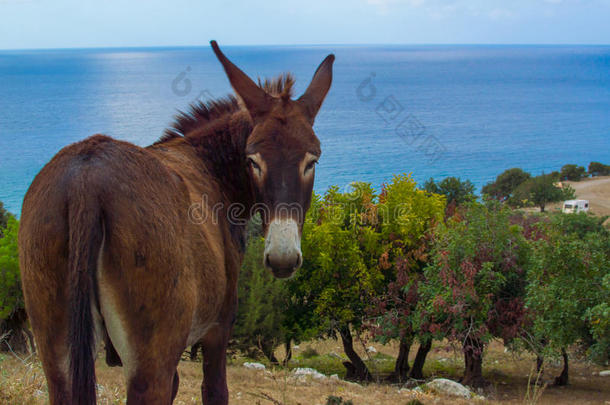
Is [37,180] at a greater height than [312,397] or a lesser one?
greater

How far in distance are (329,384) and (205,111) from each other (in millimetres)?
9182

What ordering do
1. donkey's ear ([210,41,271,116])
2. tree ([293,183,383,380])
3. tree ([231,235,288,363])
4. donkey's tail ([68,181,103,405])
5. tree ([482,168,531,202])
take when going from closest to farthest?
donkey's tail ([68,181,103,405]) → donkey's ear ([210,41,271,116]) → tree ([293,183,383,380]) → tree ([231,235,288,363]) → tree ([482,168,531,202])

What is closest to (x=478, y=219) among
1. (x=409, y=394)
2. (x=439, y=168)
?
(x=409, y=394)

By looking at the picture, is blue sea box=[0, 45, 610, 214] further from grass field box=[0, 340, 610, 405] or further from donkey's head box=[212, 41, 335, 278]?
donkey's head box=[212, 41, 335, 278]

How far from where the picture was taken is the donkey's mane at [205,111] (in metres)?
4.58

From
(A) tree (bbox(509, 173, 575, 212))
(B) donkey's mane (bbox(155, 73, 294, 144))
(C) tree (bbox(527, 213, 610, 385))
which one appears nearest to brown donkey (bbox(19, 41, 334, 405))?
(B) donkey's mane (bbox(155, 73, 294, 144))

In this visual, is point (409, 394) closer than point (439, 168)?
Yes

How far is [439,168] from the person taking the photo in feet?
298

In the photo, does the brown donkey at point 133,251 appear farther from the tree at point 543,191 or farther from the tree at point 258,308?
the tree at point 543,191

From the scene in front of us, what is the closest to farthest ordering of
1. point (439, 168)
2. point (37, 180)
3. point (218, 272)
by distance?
1. point (37, 180)
2. point (218, 272)
3. point (439, 168)

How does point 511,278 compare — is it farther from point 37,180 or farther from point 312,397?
point 37,180

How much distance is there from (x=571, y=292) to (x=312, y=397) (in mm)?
9018

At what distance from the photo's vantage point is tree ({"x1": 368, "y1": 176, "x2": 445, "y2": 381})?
59.6 feet

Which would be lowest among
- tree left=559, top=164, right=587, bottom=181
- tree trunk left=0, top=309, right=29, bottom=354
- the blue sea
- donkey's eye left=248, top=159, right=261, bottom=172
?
tree trunk left=0, top=309, right=29, bottom=354
